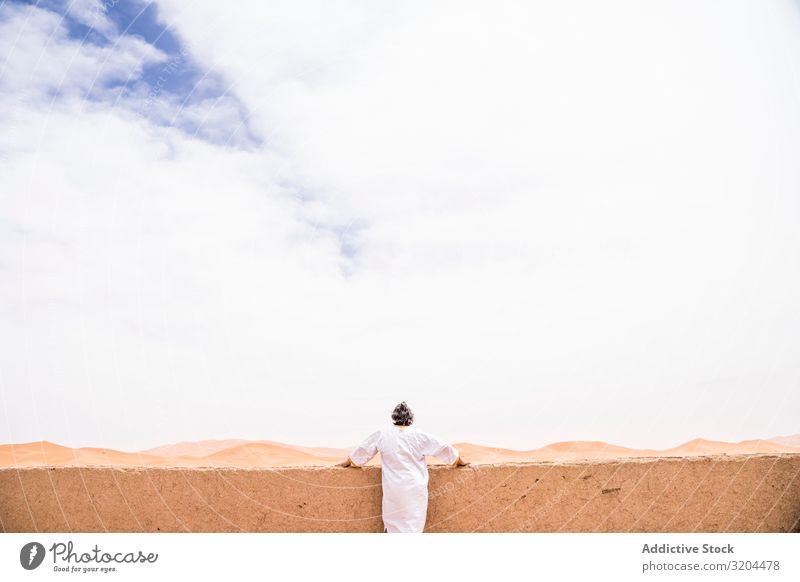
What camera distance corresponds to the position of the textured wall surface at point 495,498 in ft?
20.2

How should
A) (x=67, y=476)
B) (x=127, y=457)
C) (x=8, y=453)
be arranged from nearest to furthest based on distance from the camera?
(x=67, y=476)
(x=127, y=457)
(x=8, y=453)

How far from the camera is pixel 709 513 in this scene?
6145mm

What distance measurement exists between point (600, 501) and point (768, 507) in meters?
1.49

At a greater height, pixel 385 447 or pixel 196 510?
pixel 385 447

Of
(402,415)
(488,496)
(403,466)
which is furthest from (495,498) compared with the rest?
(402,415)

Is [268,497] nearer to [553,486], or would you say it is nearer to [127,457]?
[553,486]
